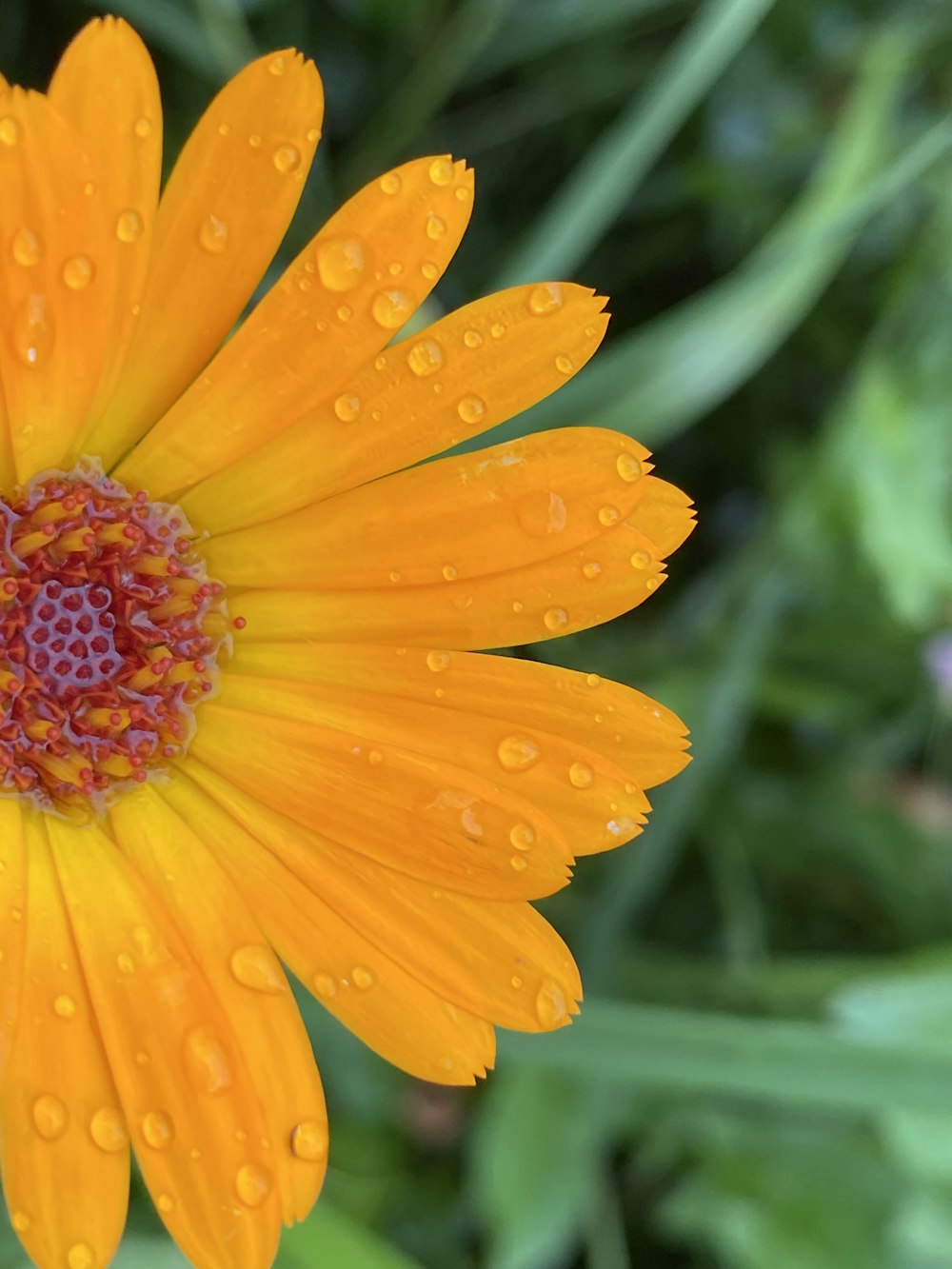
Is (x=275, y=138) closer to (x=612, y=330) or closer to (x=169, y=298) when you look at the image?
(x=169, y=298)

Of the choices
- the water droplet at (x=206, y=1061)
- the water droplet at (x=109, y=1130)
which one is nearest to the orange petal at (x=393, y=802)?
the water droplet at (x=206, y=1061)

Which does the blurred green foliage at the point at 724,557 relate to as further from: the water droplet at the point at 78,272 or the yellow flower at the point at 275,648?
the water droplet at the point at 78,272

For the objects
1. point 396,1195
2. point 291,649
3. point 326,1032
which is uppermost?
point 291,649

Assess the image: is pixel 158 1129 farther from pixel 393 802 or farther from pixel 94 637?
pixel 94 637

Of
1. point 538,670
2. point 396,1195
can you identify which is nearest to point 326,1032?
point 396,1195

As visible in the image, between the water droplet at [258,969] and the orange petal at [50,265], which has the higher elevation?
the orange petal at [50,265]

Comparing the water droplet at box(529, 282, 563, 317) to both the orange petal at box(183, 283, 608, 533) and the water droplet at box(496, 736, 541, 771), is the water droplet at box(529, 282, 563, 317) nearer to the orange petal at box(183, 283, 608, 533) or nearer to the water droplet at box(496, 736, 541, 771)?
the orange petal at box(183, 283, 608, 533)
